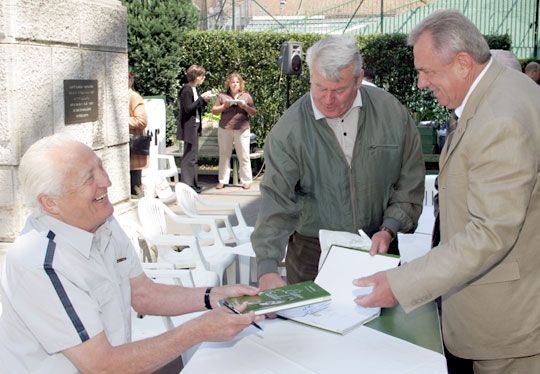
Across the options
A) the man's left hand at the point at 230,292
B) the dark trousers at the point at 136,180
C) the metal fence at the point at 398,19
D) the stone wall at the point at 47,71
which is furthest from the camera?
the metal fence at the point at 398,19

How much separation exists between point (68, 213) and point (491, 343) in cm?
146

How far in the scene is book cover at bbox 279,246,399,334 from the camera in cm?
243

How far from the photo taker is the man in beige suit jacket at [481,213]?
2207mm

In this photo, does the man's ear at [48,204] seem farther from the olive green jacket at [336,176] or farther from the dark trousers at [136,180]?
the dark trousers at [136,180]

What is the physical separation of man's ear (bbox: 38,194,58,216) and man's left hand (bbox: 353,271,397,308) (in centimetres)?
101

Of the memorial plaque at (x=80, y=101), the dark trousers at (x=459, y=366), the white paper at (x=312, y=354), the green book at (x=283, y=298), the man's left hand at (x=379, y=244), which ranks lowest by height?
the dark trousers at (x=459, y=366)

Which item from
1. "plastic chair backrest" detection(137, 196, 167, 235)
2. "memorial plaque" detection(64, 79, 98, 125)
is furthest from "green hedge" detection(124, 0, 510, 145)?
"plastic chair backrest" detection(137, 196, 167, 235)

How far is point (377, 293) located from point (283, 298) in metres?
0.35

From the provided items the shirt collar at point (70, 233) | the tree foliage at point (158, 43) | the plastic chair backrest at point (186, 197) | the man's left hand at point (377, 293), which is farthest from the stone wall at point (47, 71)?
the tree foliage at point (158, 43)

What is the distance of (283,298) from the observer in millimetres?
2262

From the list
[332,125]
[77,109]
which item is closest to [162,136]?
[77,109]

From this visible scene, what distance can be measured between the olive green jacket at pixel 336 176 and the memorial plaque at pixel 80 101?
282 centimetres

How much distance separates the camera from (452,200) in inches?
96.2

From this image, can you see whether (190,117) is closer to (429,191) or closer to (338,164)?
(429,191)
